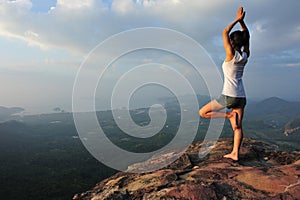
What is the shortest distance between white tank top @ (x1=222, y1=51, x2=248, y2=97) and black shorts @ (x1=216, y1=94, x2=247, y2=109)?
0.08m

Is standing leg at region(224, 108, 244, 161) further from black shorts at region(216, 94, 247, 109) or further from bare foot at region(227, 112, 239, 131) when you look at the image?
black shorts at region(216, 94, 247, 109)

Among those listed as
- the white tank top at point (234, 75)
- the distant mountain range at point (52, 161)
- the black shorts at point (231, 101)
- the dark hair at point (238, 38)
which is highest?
the dark hair at point (238, 38)

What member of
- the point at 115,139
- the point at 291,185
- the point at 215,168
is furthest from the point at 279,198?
the point at 115,139

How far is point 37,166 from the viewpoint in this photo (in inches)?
3302

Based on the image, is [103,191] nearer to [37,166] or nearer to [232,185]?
[232,185]

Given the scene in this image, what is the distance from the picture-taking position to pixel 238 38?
543 cm

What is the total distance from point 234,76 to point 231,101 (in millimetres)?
588

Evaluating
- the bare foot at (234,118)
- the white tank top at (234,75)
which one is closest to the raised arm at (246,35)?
the white tank top at (234,75)

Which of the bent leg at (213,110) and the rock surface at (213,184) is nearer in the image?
the rock surface at (213,184)

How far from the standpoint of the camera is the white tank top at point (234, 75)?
17.7 feet

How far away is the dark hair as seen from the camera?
5445 mm

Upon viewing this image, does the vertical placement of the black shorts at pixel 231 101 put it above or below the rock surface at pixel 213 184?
above

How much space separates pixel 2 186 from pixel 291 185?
246ft

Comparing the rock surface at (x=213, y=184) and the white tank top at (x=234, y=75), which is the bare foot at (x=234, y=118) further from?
the rock surface at (x=213, y=184)
